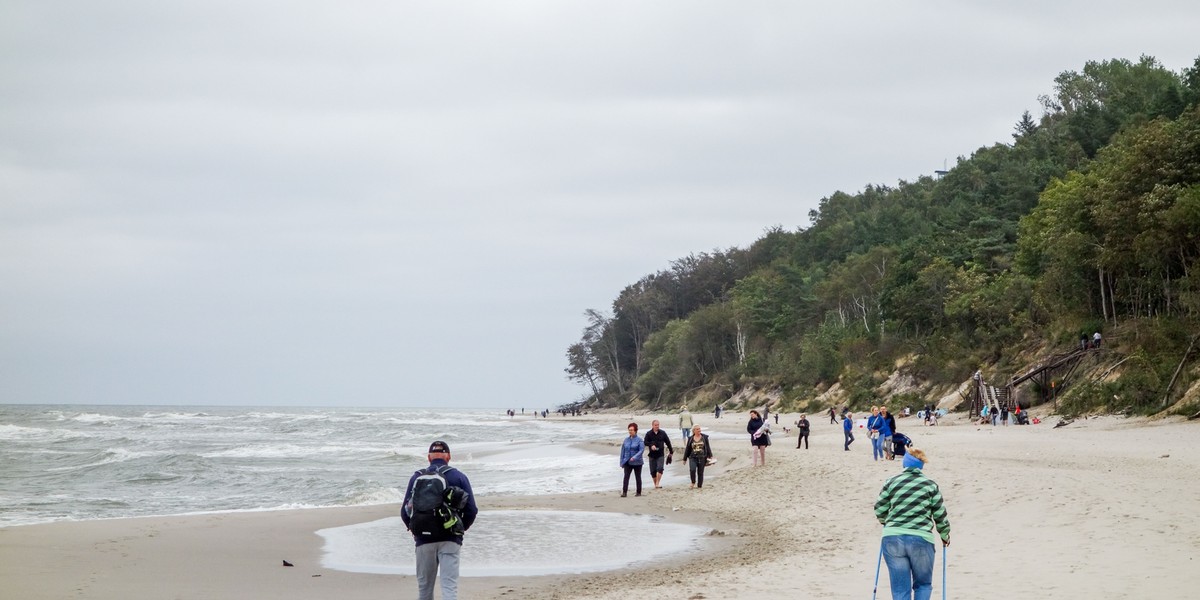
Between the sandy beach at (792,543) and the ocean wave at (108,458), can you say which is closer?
the sandy beach at (792,543)

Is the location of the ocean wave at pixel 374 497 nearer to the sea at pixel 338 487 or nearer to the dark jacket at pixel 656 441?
the sea at pixel 338 487

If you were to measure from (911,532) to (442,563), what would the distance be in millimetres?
3809

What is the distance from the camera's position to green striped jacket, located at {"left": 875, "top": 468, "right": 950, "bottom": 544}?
23.3ft

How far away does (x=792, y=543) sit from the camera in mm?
12484

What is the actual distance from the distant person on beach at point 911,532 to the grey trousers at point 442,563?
3.50 m

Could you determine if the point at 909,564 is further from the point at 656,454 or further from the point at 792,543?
the point at 656,454

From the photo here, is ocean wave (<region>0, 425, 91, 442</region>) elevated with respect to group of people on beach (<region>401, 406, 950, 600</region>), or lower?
lower

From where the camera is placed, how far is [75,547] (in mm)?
13414

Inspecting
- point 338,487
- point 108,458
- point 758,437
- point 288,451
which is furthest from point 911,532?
point 288,451

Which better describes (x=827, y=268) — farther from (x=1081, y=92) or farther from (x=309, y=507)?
(x=309, y=507)

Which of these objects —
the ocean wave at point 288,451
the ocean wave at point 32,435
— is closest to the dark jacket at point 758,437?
the ocean wave at point 288,451

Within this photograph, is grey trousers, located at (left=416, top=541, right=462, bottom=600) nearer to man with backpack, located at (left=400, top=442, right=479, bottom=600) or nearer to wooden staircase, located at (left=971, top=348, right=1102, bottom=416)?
man with backpack, located at (left=400, top=442, right=479, bottom=600)

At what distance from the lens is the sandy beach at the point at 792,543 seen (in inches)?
364

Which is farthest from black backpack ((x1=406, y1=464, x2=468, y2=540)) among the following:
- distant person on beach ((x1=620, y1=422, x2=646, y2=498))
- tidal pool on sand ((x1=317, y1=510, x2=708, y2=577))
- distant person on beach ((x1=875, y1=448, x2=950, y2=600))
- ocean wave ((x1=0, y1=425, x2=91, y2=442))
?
ocean wave ((x1=0, y1=425, x2=91, y2=442))
